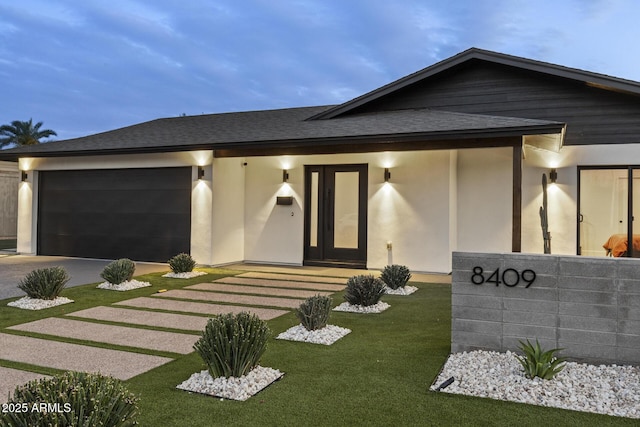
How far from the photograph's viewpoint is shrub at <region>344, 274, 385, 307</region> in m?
6.48

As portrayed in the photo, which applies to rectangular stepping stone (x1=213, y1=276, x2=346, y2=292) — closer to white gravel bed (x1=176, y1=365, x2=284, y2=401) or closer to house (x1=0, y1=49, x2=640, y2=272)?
house (x1=0, y1=49, x2=640, y2=272)

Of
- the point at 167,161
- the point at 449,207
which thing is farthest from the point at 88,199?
the point at 449,207

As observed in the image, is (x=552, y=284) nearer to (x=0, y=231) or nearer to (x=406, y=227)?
(x=406, y=227)

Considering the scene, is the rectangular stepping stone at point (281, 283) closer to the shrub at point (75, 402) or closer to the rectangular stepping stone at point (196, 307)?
the rectangular stepping stone at point (196, 307)

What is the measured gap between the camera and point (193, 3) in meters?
54.3

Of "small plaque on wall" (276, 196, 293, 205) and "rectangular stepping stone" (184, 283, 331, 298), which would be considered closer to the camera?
"rectangular stepping stone" (184, 283, 331, 298)

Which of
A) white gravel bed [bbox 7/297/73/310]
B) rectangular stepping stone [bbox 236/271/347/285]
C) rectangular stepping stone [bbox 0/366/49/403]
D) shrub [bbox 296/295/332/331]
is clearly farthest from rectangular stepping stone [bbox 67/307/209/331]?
rectangular stepping stone [bbox 236/271/347/285]

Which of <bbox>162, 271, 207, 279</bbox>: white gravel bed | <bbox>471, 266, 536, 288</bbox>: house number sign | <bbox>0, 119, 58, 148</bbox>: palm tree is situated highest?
<bbox>0, 119, 58, 148</bbox>: palm tree

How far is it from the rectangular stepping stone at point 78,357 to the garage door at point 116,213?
21.2ft

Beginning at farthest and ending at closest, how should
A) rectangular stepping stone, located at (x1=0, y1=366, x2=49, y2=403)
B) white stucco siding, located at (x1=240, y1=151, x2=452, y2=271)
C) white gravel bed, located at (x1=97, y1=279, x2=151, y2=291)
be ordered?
1. white stucco siding, located at (x1=240, y1=151, x2=452, y2=271)
2. white gravel bed, located at (x1=97, y1=279, x2=151, y2=291)
3. rectangular stepping stone, located at (x1=0, y1=366, x2=49, y2=403)

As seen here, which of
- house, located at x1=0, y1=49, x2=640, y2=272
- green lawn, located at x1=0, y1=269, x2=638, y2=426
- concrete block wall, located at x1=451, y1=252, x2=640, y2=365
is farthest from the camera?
house, located at x1=0, y1=49, x2=640, y2=272

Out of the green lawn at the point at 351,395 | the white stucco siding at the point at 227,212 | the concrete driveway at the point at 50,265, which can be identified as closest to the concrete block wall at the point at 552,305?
the green lawn at the point at 351,395

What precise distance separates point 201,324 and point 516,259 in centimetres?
368

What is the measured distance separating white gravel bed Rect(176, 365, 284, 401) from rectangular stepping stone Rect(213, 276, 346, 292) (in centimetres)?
452
